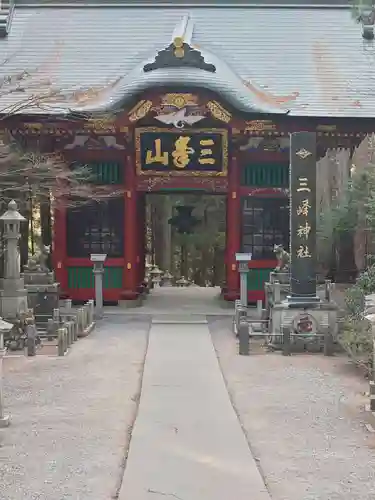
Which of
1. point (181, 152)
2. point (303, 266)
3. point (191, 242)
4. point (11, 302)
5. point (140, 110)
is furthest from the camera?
point (191, 242)

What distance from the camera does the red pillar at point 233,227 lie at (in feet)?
49.1

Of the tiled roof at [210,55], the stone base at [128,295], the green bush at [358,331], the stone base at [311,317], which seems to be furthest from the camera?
the stone base at [128,295]

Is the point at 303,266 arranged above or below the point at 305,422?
above

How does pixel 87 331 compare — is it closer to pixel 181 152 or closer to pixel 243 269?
pixel 243 269

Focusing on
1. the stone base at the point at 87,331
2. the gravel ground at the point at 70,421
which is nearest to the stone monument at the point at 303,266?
the gravel ground at the point at 70,421

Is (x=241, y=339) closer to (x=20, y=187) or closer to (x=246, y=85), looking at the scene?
(x=20, y=187)

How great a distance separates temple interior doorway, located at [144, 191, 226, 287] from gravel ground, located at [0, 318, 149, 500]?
59.6 feet

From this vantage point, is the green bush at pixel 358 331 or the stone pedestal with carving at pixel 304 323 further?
the stone pedestal with carving at pixel 304 323

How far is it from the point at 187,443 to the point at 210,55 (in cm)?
1207

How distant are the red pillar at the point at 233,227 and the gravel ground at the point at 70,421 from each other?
15.6 feet

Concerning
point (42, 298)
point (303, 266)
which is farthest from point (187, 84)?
point (42, 298)

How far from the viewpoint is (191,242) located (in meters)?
29.9

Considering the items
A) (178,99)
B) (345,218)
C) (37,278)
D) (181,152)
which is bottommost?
(37,278)

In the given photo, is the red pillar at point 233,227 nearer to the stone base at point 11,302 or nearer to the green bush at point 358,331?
the green bush at point 358,331
